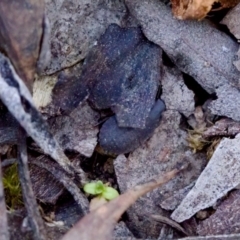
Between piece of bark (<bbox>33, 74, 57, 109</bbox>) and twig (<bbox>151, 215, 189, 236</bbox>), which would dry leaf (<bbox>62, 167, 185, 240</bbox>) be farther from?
piece of bark (<bbox>33, 74, 57, 109</bbox>)

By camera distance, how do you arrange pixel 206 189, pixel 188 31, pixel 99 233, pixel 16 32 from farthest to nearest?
1. pixel 188 31
2. pixel 206 189
3. pixel 16 32
4. pixel 99 233

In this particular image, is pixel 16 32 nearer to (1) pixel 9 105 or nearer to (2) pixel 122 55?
(1) pixel 9 105

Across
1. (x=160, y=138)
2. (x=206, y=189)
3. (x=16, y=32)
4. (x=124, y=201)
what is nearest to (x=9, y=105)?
(x=16, y=32)

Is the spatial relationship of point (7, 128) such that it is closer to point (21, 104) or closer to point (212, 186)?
point (21, 104)

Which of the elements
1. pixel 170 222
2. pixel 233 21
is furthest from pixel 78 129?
pixel 233 21

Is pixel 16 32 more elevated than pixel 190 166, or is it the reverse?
pixel 16 32

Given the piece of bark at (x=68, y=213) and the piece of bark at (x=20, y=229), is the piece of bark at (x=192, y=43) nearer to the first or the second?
the piece of bark at (x=68, y=213)

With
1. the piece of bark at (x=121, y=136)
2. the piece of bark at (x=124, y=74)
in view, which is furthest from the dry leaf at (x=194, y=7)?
the piece of bark at (x=121, y=136)
